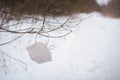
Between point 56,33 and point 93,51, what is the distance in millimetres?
841

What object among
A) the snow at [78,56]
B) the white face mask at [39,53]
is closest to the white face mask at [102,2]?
the snow at [78,56]

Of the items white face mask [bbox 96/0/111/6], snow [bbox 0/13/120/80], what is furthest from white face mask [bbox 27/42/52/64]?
white face mask [bbox 96/0/111/6]

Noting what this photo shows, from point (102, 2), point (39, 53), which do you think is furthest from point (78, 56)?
point (102, 2)

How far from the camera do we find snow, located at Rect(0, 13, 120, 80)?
3.37 metres

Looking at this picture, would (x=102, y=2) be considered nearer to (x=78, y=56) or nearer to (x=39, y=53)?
(x=78, y=56)

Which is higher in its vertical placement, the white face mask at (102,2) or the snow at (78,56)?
the white face mask at (102,2)

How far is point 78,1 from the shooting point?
528cm

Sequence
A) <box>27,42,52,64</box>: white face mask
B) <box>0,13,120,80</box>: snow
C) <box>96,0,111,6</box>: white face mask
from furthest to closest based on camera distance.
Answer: <box>96,0,111,6</box>: white face mask, <box>27,42,52,64</box>: white face mask, <box>0,13,120,80</box>: snow

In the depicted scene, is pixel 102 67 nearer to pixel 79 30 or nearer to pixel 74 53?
pixel 74 53

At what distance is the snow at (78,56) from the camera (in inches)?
133

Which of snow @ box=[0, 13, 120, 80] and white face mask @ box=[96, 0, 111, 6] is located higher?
white face mask @ box=[96, 0, 111, 6]

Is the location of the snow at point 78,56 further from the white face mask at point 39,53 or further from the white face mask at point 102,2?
the white face mask at point 102,2

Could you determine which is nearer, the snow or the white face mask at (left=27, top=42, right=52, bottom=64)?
the snow

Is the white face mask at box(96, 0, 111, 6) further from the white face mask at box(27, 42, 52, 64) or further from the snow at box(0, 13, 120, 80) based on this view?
the white face mask at box(27, 42, 52, 64)
